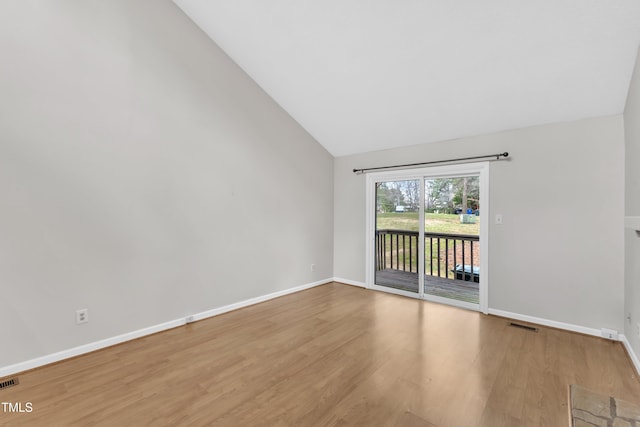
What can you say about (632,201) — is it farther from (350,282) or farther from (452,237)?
(350,282)

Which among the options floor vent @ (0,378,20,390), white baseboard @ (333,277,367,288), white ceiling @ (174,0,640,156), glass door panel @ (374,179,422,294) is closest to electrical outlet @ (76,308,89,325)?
floor vent @ (0,378,20,390)

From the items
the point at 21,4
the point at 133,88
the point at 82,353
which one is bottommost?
the point at 82,353

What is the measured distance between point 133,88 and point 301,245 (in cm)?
291

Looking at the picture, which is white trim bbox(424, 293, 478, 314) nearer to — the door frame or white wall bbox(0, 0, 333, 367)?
the door frame

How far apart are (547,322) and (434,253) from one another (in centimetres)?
155

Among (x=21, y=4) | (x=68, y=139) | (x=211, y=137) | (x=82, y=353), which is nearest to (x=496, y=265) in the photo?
(x=211, y=137)

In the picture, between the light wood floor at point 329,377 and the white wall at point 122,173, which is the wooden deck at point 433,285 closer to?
the light wood floor at point 329,377

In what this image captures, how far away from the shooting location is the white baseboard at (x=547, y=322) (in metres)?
2.83

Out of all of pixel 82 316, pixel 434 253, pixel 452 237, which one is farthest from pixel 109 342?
pixel 452 237

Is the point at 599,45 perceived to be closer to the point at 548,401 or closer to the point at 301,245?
the point at 548,401

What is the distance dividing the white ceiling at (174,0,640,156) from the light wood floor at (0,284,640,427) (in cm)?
244

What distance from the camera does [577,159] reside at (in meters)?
2.91

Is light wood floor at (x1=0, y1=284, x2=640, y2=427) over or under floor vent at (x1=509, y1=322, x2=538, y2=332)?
under

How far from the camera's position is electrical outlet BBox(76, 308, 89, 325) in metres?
2.42
